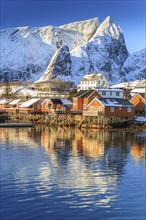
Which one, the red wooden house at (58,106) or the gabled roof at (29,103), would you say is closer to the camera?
the red wooden house at (58,106)

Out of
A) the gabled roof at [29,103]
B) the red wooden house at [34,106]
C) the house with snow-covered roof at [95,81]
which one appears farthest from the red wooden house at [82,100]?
the house with snow-covered roof at [95,81]

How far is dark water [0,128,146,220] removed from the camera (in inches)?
716

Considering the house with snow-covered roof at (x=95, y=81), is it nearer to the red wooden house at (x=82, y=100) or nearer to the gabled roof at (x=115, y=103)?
the red wooden house at (x=82, y=100)

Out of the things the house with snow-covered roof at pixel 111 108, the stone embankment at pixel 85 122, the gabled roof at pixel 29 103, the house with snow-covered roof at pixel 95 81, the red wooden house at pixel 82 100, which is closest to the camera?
the stone embankment at pixel 85 122

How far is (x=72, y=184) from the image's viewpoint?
23.0 meters

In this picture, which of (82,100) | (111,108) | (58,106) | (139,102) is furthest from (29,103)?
(111,108)

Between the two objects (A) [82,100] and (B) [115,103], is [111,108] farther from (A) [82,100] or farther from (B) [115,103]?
(A) [82,100]

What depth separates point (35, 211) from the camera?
18.2 meters

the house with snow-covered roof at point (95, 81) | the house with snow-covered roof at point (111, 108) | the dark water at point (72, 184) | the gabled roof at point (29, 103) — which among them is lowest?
the dark water at point (72, 184)

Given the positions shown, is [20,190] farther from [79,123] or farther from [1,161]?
[79,123]

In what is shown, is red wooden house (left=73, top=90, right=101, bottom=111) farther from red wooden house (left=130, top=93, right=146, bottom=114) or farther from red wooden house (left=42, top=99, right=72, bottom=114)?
red wooden house (left=130, top=93, right=146, bottom=114)

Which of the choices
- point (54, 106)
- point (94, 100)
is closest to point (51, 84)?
point (54, 106)

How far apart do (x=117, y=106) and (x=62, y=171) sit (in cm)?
4721

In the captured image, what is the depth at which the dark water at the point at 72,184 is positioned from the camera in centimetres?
1819
